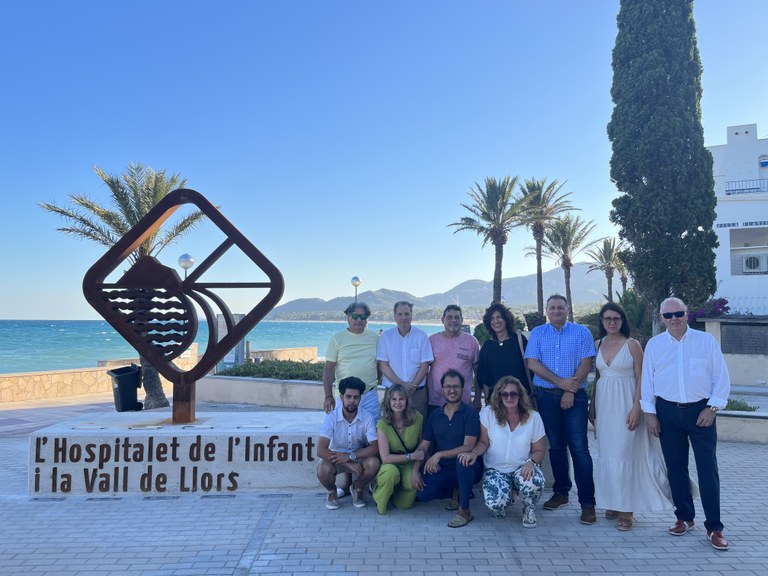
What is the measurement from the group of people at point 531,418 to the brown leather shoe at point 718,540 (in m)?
0.01

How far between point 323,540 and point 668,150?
12736 mm

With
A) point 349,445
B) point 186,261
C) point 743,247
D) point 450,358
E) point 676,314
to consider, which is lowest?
point 349,445

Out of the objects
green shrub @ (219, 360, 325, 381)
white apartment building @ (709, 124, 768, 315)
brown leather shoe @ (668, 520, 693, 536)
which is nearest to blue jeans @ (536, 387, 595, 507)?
brown leather shoe @ (668, 520, 693, 536)

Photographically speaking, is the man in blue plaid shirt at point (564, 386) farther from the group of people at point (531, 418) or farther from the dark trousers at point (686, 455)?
the dark trousers at point (686, 455)

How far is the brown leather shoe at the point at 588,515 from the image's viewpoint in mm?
4555

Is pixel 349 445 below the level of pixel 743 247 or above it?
below

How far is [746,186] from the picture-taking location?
2550 cm

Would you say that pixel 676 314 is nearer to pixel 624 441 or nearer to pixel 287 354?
pixel 624 441

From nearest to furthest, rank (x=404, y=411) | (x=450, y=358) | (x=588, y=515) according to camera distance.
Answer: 1. (x=588, y=515)
2. (x=404, y=411)
3. (x=450, y=358)

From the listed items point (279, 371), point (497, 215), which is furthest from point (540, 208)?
point (279, 371)

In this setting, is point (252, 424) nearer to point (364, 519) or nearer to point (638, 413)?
point (364, 519)

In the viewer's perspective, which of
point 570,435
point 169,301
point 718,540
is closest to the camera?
point 718,540

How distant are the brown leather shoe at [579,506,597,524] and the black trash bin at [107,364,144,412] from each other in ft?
19.6

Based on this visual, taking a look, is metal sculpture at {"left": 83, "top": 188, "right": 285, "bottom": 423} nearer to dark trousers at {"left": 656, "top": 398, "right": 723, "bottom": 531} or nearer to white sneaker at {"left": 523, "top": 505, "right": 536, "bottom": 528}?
white sneaker at {"left": 523, "top": 505, "right": 536, "bottom": 528}
